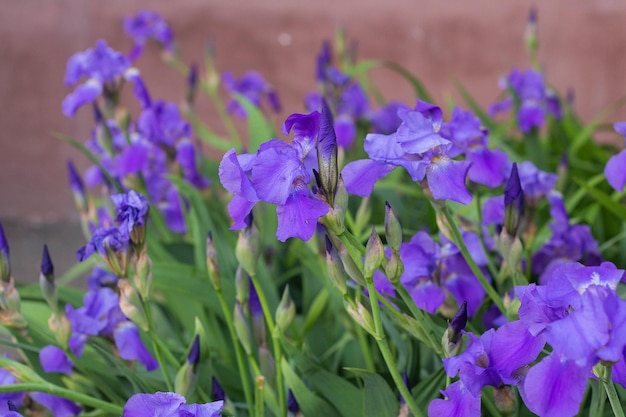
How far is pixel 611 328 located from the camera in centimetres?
42

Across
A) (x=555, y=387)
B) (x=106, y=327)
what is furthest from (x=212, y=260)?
(x=555, y=387)

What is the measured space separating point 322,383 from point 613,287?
33cm

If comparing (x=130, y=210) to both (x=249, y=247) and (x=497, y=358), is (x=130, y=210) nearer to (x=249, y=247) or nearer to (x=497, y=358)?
(x=249, y=247)

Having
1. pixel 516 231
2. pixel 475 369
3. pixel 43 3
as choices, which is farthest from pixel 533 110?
pixel 43 3

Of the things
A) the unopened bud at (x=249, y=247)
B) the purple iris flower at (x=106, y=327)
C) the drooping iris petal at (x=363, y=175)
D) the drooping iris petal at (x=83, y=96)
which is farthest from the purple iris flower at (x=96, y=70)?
the drooping iris petal at (x=363, y=175)

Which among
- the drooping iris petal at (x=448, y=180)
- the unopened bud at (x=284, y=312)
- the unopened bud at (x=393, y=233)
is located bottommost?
the unopened bud at (x=284, y=312)

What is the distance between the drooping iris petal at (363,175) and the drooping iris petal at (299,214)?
7 cm

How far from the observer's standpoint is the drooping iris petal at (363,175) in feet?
1.96

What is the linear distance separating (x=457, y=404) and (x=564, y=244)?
0.42 meters

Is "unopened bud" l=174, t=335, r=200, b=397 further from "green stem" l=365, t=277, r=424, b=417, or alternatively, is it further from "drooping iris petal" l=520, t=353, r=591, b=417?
"drooping iris petal" l=520, t=353, r=591, b=417

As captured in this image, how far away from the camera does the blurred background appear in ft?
7.93

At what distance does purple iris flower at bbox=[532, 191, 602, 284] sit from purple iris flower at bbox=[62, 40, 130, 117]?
0.64 meters

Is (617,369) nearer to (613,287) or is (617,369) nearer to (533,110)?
(613,287)

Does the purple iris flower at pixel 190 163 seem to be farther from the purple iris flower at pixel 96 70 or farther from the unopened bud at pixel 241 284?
the unopened bud at pixel 241 284
